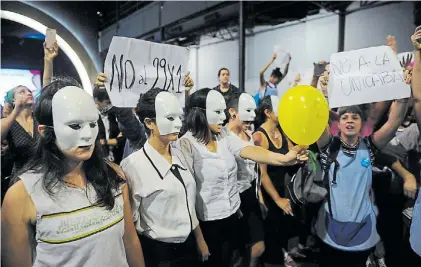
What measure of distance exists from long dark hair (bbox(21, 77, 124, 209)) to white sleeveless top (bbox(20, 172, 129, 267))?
0.02 metres

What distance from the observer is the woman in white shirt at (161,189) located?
1505 mm

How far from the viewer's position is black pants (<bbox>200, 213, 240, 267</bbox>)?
1.96m

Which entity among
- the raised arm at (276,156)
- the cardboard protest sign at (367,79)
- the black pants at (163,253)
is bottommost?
the black pants at (163,253)

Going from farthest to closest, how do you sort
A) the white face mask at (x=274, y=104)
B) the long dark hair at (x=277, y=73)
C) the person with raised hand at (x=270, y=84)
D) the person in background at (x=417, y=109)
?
the long dark hair at (x=277, y=73), the person with raised hand at (x=270, y=84), the white face mask at (x=274, y=104), the person in background at (x=417, y=109)

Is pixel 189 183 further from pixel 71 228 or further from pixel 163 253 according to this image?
pixel 71 228

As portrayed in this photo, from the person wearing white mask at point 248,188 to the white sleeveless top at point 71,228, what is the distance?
1.23 m

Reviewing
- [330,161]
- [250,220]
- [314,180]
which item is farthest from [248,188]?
[330,161]

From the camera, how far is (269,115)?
2738mm

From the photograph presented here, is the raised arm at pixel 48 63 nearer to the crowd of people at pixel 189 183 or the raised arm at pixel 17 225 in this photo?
the crowd of people at pixel 189 183

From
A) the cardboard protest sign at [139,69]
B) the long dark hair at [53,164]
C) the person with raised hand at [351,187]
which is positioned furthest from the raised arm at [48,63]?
the person with raised hand at [351,187]

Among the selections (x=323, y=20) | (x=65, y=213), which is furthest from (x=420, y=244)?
(x=323, y=20)

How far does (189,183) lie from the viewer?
1623 mm

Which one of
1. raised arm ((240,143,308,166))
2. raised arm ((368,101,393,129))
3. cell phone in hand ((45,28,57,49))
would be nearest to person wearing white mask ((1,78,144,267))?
cell phone in hand ((45,28,57,49))

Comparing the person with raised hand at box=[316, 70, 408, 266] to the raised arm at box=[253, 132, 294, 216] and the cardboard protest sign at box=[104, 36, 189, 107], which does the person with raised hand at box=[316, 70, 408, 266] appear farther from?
the cardboard protest sign at box=[104, 36, 189, 107]
